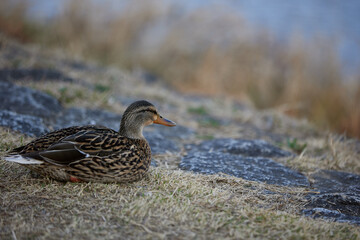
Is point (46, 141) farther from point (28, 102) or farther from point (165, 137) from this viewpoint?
point (165, 137)

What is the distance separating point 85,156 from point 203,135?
118 inches

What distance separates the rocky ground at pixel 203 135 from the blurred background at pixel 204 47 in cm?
155

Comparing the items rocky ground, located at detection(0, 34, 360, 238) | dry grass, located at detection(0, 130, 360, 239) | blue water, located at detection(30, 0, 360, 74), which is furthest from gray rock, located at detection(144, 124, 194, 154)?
blue water, located at detection(30, 0, 360, 74)

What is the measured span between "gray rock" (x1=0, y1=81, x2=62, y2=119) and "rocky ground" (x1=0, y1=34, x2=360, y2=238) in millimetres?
12

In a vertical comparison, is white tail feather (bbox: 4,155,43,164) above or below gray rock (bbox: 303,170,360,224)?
above

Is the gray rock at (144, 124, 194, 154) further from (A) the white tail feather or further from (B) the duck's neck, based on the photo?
(A) the white tail feather

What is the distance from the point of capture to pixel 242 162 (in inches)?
163

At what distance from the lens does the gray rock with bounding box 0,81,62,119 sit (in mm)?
4711

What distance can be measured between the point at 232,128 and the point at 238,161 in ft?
7.72

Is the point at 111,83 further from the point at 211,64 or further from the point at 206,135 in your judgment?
the point at 211,64

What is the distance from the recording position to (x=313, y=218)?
2.89 metres

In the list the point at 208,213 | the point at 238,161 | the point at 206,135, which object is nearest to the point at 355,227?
the point at 208,213

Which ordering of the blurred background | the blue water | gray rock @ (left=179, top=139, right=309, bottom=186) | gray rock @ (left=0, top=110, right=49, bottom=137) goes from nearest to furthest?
gray rock @ (left=179, top=139, right=309, bottom=186)
gray rock @ (left=0, top=110, right=49, bottom=137)
the blurred background
the blue water

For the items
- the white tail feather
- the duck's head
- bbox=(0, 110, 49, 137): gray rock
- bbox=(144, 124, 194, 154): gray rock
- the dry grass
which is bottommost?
bbox=(144, 124, 194, 154): gray rock
